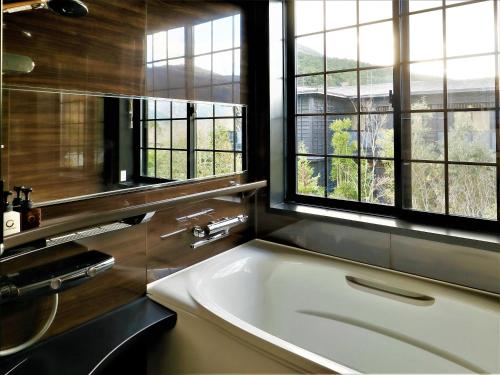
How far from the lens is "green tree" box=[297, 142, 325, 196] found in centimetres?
232

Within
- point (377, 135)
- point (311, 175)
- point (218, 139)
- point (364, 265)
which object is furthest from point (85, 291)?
point (377, 135)

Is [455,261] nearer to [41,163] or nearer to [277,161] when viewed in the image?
[277,161]

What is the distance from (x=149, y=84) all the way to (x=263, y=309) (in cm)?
132

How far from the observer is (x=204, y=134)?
198cm

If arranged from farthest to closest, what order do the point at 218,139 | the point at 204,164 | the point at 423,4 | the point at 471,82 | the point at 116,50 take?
the point at 218,139 → the point at 204,164 → the point at 423,4 → the point at 471,82 → the point at 116,50

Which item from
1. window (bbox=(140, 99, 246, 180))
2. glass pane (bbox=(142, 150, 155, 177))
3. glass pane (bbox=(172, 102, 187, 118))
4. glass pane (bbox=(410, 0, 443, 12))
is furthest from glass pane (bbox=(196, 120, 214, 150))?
glass pane (bbox=(410, 0, 443, 12))

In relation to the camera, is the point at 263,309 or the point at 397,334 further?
the point at 263,309

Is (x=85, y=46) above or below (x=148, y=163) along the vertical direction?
above

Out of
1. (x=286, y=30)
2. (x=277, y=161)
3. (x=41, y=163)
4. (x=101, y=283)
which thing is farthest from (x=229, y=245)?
(x=286, y=30)

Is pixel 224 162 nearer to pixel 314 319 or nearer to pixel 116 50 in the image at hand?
pixel 116 50

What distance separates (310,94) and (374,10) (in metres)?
0.60

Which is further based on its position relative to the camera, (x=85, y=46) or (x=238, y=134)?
(x=238, y=134)

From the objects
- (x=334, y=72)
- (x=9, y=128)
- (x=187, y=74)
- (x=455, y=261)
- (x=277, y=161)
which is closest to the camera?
(x=9, y=128)

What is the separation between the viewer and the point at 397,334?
5.51 feet
